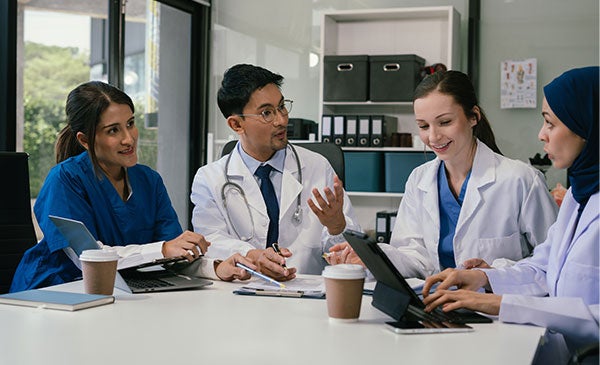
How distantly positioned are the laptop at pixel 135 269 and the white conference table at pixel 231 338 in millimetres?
147

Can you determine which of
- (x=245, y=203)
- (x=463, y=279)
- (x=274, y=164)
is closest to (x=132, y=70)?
(x=274, y=164)

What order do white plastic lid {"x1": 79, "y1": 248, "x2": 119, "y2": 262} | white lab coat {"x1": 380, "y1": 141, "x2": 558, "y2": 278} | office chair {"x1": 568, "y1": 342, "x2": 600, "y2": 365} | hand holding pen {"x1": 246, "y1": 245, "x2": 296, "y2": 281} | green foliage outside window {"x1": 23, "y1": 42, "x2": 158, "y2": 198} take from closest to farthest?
office chair {"x1": 568, "y1": 342, "x2": 600, "y2": 365} → white plastic lid {"x1": 79, "y1": 248, "x2": 119, "y2": 262} → hand holding pen {"x1": 246, "y1": 245, "x2": 296, "y2": 281} → white lab coat {"x1": 380, "y1": 141, "x2": 558, "y2": 278} → green foliage outside window {"x1": 23, "y1": 42, "x2": 158, "y2": 198}

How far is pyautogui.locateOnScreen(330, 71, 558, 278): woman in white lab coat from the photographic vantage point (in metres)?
2.39

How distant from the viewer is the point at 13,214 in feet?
8.18

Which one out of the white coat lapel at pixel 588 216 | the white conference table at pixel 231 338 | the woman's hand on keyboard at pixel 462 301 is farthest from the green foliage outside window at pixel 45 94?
the white coat lapel at pixel 588 216

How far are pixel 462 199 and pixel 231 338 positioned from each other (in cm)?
124

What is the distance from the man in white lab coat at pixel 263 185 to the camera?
106 inches

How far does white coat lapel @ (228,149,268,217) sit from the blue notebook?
99 centimetres

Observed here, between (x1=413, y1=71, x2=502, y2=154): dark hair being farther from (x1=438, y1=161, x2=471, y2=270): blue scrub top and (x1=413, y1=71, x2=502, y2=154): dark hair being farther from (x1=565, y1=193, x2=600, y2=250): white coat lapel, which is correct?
(x1=565, y1=193, x2=600, y2=250): white coat lapel

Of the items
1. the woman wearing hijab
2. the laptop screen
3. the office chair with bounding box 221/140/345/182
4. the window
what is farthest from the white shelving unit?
the laptop screen

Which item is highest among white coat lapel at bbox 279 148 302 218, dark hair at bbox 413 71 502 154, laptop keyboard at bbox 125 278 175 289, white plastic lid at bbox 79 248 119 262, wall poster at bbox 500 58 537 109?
wall poster at bbox 500 58 537 109

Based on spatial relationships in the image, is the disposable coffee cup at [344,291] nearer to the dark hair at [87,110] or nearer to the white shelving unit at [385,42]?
the dark hair at [87,110]

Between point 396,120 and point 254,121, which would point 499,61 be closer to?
point 396,120

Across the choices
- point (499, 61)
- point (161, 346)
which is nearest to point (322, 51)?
point (499, 61)
